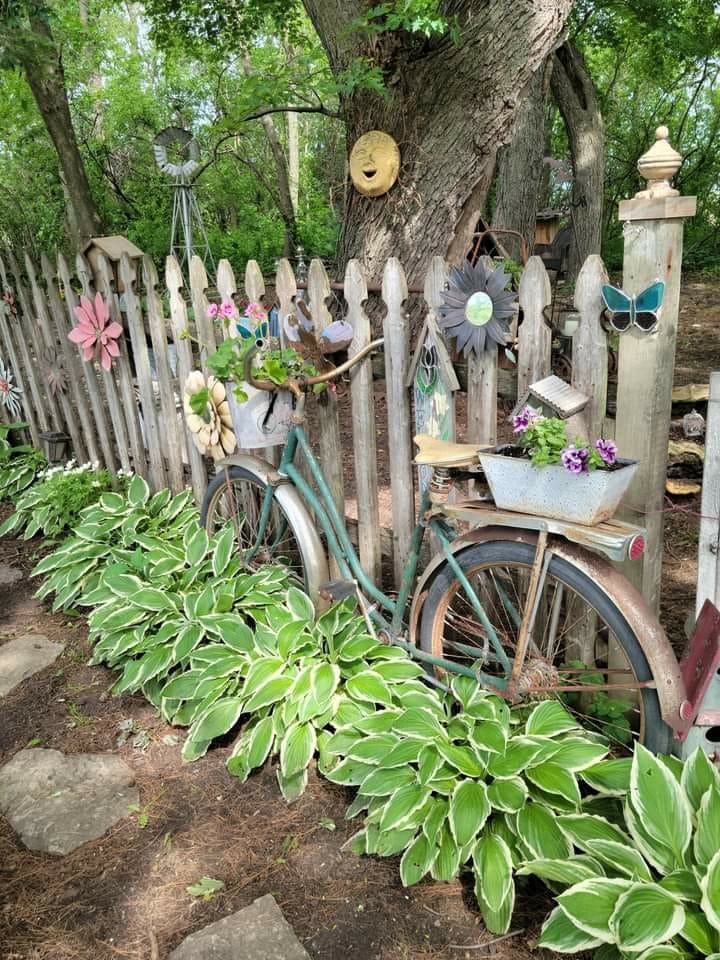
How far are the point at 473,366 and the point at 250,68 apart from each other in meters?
19.3

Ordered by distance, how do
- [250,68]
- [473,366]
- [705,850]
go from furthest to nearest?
[250,68] < [473,366] < [705,850]

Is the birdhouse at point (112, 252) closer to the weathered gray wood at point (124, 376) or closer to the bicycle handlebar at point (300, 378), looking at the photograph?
the weathered gray wood at point (124, 376)

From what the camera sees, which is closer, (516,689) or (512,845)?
(512,845)

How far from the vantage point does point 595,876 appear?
62.7 inches

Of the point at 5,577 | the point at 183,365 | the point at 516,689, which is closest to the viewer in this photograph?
the point at 516,689

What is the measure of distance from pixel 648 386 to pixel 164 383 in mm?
2635

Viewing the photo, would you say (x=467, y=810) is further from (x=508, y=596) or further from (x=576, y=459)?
(x=576, y=459)

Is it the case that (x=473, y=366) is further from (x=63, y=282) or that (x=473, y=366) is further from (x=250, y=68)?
(x=250, y=68)

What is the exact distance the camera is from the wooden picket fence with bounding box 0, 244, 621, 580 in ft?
7.26

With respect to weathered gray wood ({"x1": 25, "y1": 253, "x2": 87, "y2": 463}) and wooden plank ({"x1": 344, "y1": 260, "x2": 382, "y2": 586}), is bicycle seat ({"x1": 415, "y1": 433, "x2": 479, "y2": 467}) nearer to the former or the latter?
wooden plank ({"x1": 344, "y1": 260, "x2": 382, "y2": 586})

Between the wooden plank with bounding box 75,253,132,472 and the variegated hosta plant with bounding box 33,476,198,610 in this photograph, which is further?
the wooden plank with bounding box 75,253,132,472

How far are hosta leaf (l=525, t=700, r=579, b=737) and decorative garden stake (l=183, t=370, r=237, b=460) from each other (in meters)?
1.81

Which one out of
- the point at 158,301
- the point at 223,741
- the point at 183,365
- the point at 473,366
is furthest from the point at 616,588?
the point at 158,301

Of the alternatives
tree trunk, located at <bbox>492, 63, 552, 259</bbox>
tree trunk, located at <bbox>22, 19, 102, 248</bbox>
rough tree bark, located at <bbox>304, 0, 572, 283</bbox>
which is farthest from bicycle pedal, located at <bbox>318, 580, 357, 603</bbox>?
tree trunk, located at <bbox>22, 19, 102, 248</bbox>
